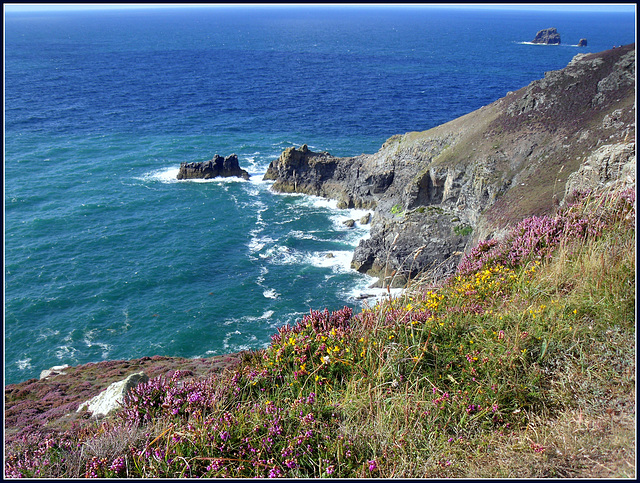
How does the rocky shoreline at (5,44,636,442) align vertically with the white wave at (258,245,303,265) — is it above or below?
above

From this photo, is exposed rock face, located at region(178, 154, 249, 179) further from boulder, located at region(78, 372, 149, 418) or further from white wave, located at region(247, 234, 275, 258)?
boulder, located at region(78, 372, 149, 418)

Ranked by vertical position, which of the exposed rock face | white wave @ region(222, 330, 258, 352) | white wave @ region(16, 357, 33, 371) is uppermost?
the exposed rock face

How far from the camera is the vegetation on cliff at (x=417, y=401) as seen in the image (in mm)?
5336

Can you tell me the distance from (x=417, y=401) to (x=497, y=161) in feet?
125

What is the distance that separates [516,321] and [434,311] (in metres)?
1.22

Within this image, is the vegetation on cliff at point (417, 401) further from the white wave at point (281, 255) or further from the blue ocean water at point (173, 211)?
the white wave at point (281, 255)

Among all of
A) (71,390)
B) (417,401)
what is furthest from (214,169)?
(417,401)

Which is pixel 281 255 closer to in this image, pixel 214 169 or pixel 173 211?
pixel 173 211

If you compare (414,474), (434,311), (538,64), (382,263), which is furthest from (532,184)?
(538,64)

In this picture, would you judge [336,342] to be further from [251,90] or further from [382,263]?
[251,90]

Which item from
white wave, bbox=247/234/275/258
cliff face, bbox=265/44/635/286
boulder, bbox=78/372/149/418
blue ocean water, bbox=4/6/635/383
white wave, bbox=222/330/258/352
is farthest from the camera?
white wave, bbox=247/234/275/258

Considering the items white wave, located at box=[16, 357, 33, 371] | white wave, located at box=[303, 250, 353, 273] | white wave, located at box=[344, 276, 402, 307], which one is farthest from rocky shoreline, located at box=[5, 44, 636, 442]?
white wave, located at box=[16, 357, 33, 371]

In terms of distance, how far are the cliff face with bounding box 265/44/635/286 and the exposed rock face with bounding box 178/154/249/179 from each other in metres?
24.2

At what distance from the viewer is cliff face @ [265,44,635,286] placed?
35.1 m
